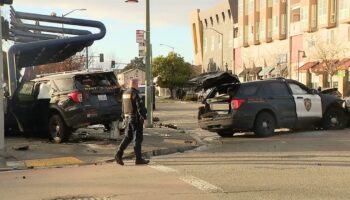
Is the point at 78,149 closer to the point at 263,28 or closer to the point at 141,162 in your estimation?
the point at 141,162

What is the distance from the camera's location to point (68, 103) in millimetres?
13711

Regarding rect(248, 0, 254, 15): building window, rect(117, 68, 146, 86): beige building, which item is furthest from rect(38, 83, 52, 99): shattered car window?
rect(248, 0, 254, 15): building window

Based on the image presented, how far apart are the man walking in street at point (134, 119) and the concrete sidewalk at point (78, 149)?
982 millimetres

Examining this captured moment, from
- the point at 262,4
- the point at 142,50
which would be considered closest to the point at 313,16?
the point at 262,4

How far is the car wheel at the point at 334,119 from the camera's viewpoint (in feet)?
54.4

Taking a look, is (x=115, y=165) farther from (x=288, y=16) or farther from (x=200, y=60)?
(x=200, y=60)

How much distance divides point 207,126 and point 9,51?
254 inches

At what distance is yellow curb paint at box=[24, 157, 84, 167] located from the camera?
11.1 metres

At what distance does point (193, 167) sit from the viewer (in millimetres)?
10102

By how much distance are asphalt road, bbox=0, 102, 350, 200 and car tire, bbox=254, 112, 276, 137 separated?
88.5 inches

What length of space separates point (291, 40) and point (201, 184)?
169ft

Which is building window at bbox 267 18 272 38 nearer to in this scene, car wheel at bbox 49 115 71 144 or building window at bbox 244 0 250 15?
building window at bbox 244 0 250 15

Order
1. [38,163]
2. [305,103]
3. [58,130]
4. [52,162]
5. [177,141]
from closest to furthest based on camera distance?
[38,163] < [52,162] < [58,130] < [177,141] < [305,103]

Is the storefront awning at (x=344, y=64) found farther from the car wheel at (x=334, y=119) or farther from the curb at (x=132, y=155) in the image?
the curb at (x=132, y=155)
